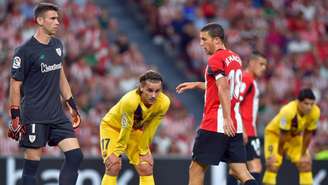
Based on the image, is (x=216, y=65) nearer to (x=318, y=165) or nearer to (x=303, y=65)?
(x=318, y=165)

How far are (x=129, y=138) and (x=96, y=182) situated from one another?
400 cm

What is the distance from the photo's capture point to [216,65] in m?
12.3

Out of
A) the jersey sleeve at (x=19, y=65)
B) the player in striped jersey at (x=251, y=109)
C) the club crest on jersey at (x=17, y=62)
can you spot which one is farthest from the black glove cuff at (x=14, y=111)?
the player in striped jersey at (x=251, y=109)

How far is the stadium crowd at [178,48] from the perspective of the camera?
66.0 feet

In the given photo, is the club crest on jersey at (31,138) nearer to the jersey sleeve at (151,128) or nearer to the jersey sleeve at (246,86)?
the jersey sleeve at (151,128)

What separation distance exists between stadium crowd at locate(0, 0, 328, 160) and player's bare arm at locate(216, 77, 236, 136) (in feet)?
24.2

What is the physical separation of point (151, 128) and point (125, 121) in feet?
1.42

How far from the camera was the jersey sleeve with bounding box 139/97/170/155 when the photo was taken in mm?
12883

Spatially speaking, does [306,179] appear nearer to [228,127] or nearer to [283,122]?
[283,122]

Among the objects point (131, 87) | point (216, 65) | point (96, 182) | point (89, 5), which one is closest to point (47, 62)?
point (216, 65)

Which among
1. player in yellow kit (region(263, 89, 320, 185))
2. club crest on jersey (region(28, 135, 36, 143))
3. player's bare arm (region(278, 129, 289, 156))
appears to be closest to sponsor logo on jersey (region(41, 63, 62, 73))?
club crest on jersey (region(28, 135, 36, 143))

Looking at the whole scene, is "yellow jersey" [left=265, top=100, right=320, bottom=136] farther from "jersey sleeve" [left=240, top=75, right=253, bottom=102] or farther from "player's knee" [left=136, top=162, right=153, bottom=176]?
"player's knee" [left=136, top=162, right=153, bottom=176]

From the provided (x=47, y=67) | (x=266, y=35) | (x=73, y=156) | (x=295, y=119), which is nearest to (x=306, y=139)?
(x=295, y=119)

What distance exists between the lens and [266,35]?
23609 mm
